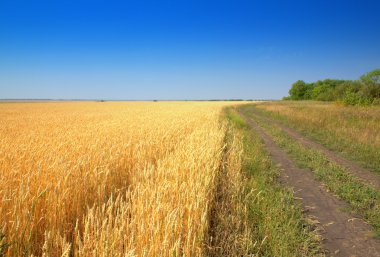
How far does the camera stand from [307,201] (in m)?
5.18

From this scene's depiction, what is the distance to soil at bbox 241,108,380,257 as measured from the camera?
3.48m

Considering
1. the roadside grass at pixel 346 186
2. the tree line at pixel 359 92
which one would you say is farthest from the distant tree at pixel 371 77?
the roadside grass at pixel 346 186

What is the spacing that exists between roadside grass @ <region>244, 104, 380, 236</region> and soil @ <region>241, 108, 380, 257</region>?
7.3 inches

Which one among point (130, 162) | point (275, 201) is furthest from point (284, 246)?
point (130, 162)

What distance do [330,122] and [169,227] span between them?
1921 centimetres

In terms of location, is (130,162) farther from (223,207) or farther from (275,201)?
(275,201)

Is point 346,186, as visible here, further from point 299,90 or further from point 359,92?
point 299,90

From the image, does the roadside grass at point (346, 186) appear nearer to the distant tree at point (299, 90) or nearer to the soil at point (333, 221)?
the soil at point (333, 221)

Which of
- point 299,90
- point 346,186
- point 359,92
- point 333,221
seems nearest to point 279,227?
point 333,221

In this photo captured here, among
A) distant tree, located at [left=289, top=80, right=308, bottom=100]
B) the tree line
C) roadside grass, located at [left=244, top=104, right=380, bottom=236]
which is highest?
distant tree, located at [left=289, top=80, right=308, bottom=100]

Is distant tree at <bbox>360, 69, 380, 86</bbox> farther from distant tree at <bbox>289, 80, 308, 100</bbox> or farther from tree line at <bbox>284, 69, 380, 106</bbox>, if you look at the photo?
distant tree at <bbox>289, 80, 308, 100</bbox>

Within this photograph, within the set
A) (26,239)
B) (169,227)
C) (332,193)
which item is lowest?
(332,193)

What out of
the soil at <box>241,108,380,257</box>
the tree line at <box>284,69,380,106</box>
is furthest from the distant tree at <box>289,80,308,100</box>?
the soil at <box>241,108,380,257</box>

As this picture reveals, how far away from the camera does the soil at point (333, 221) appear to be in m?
3.48
